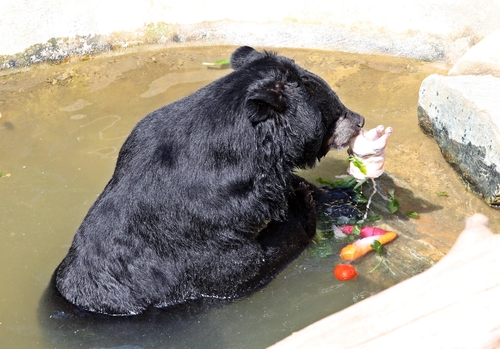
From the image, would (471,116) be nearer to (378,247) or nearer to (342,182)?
(342,182)

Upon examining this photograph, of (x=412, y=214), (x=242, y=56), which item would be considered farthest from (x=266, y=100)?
(x=412, y=214)

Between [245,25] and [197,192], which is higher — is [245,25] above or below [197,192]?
above

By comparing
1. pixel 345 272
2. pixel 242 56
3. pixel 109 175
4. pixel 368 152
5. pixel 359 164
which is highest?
pixel 242 56

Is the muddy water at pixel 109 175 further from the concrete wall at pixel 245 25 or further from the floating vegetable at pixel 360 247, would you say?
the concrete wall at pixel 245 25

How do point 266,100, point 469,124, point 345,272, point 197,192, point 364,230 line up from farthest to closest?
point 469,124 < point 364,230 < point 345,272 < point 197,192 < point 266,100

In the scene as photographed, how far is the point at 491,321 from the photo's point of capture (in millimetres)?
3059

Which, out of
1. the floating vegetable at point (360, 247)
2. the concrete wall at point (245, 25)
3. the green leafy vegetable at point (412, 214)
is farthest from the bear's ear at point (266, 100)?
the concrete wall at point (245, 25)

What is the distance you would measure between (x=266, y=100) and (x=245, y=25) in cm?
419

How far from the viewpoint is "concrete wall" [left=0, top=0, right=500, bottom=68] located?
7047 millimetres

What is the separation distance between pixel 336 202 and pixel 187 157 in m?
1.72

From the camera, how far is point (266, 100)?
148 inches

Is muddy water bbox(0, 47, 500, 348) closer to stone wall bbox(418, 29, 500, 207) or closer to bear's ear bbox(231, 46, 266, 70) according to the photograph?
stone wall bbox(418, 29, 500, 207)

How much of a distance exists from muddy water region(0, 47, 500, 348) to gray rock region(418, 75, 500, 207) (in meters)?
0.15

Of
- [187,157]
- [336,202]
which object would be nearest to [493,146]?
[336,202]
